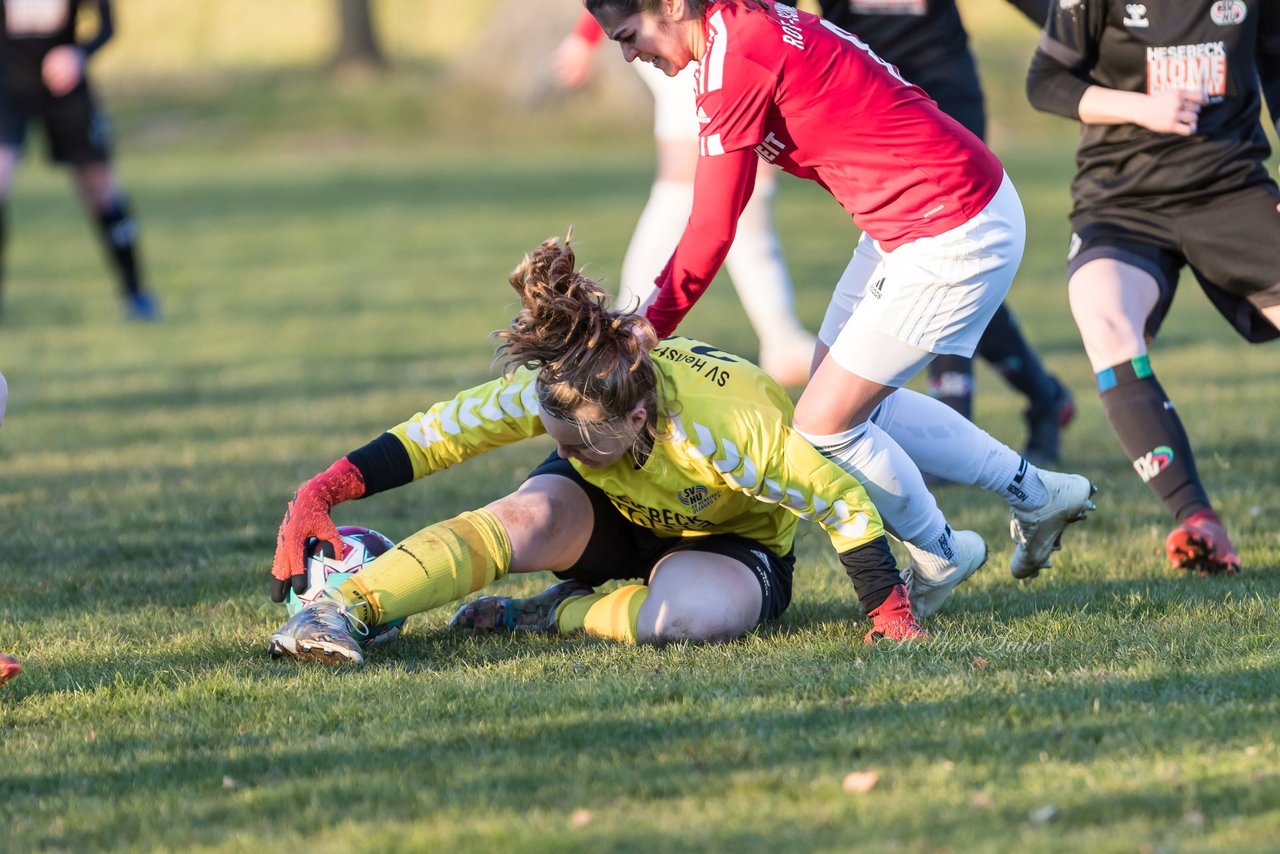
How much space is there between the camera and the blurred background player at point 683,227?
7.21 m

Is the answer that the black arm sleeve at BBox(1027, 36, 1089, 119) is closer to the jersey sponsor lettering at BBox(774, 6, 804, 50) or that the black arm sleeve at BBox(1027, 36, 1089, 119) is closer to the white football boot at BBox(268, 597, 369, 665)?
the jersey sponsor lettering at BBox(774, 6, 804, 50)

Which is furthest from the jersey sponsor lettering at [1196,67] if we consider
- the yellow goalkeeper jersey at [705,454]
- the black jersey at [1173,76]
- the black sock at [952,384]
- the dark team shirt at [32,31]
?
the dark team shirt at [32,31]

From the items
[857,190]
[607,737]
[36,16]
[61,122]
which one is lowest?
[607,737]

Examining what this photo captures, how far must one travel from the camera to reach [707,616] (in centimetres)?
406

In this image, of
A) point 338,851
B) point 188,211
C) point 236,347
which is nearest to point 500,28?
point 188,211

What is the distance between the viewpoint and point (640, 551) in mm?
4391

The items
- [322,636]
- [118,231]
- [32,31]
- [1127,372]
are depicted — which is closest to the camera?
[322,636]

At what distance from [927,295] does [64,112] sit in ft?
28.2

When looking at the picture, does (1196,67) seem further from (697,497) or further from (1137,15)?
(697,497)

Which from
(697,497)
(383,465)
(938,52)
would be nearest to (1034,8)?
(938,52)

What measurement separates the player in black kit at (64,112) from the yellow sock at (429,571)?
783cm

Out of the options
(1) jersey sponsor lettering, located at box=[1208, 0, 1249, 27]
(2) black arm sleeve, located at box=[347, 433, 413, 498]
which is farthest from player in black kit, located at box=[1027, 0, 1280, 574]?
(2) black arm sleeve, located at box=[347, 433, 413, 498]

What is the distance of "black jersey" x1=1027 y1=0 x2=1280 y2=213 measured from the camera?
4.88 meters

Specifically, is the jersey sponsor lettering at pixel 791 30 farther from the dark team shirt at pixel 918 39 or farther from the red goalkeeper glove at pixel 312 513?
the dark team shirt at pixel 918 39
